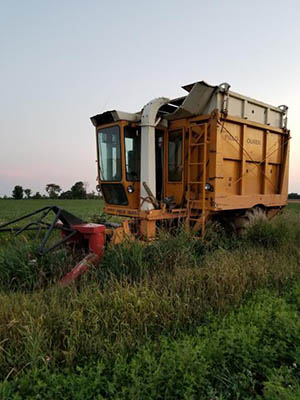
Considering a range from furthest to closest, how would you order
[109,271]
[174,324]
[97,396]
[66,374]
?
[109,271] < [174,324] < [66,374] < [97,396]

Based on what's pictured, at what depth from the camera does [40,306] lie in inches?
114

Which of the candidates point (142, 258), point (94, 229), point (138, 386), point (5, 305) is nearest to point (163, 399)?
point (138, 386)

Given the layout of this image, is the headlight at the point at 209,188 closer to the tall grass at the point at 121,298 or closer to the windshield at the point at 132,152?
the tall grass at the point at 121,298

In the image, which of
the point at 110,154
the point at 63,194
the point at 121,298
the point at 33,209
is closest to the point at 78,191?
the point at 63,194

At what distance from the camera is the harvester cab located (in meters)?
5.71

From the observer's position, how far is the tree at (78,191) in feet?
166

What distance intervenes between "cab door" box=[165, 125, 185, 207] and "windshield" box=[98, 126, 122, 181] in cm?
119

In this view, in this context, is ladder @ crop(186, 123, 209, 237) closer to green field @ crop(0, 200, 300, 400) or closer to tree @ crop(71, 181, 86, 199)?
green field @ crop(0, 200, 300, 400)

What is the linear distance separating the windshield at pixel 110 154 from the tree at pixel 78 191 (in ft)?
147

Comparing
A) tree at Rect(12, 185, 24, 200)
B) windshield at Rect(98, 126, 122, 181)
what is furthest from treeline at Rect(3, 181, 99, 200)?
windshield at Rect(98, 126, 122, 181)

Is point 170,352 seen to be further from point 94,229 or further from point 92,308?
point 94,229

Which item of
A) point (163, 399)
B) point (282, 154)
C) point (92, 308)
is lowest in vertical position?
point (163, 399)

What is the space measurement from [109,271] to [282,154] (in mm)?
6559

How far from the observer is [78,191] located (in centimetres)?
5162
